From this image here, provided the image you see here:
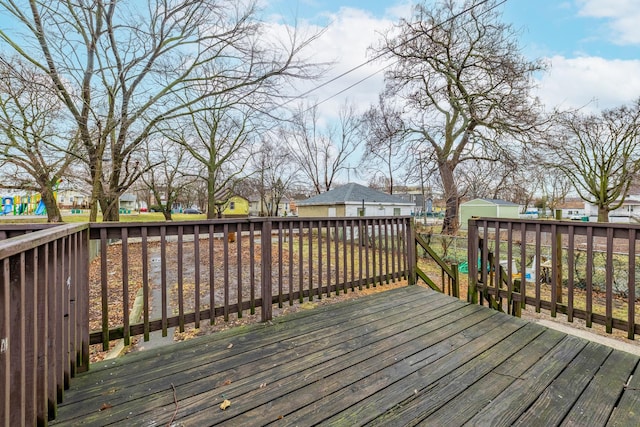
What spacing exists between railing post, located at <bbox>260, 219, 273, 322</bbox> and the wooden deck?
159mm

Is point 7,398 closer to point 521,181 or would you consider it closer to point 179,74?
point 179,74

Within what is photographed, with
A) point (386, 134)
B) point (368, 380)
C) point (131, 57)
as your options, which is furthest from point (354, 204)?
point (368, 380)

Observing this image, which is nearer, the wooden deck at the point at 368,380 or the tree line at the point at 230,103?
the wooden deck at the point at 368,380

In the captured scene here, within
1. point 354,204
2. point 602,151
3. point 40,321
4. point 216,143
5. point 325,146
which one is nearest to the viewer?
point 40,321

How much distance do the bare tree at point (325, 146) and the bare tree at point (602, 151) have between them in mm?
12315

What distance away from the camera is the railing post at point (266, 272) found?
274 cm

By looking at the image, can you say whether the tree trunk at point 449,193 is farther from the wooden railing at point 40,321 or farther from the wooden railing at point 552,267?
the wooden railing at point 40,321

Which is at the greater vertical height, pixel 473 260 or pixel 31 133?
pixel 31 133

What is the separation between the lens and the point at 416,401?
1634 millimetres

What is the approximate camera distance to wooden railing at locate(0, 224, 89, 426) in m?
0.98

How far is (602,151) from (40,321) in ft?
66.7

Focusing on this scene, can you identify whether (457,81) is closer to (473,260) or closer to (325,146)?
(473,260)

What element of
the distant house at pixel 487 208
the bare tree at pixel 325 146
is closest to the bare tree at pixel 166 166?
the bare tree at pixel 325 146

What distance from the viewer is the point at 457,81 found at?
12.7 metres
